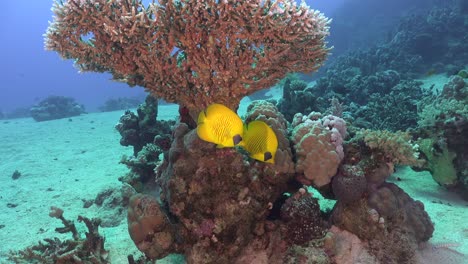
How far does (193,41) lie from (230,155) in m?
1.42

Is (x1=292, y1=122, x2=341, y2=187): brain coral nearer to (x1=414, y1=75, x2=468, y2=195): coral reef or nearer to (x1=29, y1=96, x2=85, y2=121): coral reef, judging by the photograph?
(x1=414, y1=75, x2=468, y2=195): coral reef

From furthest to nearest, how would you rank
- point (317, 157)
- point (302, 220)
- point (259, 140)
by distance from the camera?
point (317, 157)
point (302, 220)
point (259, 140)

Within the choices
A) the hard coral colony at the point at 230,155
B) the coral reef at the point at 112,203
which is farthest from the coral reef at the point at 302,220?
the coral reef at the point at 112,203

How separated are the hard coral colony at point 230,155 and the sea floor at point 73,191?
2.60 ft

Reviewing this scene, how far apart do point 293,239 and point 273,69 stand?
225 centimetres

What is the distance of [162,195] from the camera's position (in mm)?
4203

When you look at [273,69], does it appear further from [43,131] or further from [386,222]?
[43,131]

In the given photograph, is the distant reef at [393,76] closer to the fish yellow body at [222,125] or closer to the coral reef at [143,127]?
the coral reef at [143,127]

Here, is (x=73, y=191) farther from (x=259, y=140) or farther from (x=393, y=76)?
(x=393, y=76)

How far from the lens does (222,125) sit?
2.62m

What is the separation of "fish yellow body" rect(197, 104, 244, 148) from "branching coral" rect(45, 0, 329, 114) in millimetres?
1106

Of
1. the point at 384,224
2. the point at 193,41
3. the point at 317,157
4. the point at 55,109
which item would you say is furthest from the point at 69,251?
the point at 55,109

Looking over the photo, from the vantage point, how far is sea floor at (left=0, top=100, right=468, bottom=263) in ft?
14.5

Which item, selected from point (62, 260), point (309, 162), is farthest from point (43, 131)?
point (309, 162)
